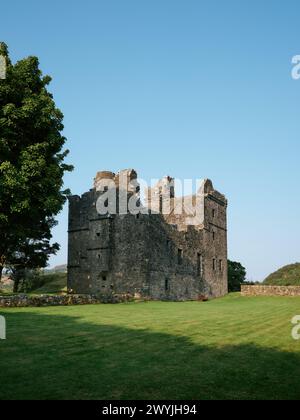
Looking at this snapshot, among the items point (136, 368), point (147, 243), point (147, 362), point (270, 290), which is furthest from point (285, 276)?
point (136, 368)

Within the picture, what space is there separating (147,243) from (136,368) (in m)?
27.2

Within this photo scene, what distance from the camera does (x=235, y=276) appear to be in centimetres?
5756

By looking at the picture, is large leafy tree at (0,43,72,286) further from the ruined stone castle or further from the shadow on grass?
the shadow on grass

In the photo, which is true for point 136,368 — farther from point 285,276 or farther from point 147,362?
point 285,276

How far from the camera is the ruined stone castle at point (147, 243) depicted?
35625 mm

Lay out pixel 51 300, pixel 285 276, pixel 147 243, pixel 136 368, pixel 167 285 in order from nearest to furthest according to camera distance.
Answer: pixel 136 368 < pixel 51 300 < pixel 147 243 < pixel 167 285 < pixel 285 276

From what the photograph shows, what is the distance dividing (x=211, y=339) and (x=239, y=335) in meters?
1.31

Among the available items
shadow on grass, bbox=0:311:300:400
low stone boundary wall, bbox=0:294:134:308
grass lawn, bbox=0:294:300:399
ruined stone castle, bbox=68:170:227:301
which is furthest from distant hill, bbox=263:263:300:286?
shadow on grass, bbox=0:311:300:400

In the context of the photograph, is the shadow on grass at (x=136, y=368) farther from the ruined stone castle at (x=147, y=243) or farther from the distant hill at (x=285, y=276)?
the distant hill at (x=285, y=276)

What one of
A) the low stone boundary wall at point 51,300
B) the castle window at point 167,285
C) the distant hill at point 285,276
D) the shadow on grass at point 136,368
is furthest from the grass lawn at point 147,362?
the distant hill at point 285,276

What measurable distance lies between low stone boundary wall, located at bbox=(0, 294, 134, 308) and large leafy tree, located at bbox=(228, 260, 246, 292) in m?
30.4

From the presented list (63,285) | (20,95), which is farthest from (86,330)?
(63,285)

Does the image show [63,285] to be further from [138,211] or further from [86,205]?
[138,211]
